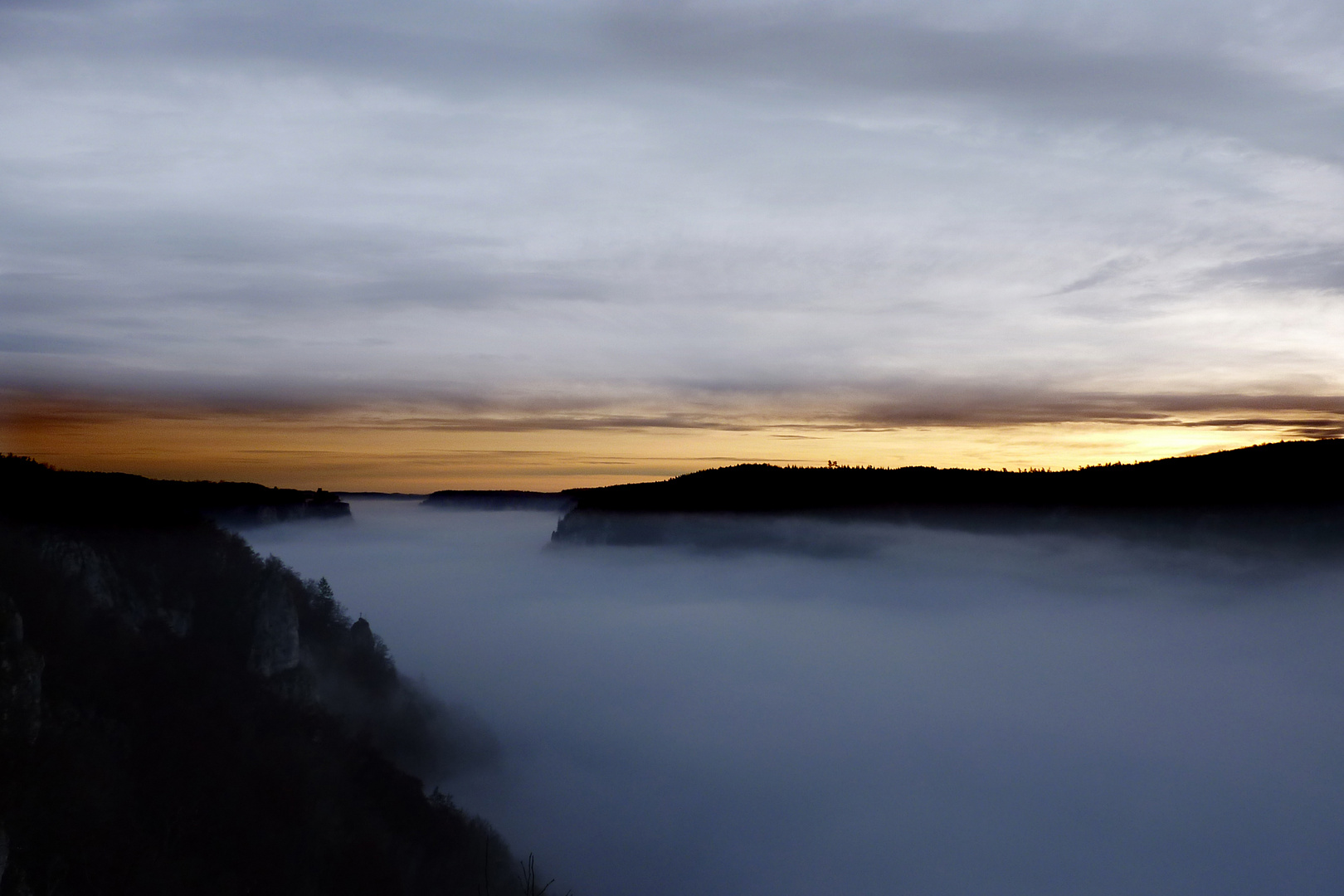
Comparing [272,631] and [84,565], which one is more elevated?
[84,565]

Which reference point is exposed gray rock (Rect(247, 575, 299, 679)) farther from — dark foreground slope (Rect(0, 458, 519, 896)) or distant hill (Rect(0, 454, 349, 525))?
distant hill (Rect(0, 454, 349, 525))

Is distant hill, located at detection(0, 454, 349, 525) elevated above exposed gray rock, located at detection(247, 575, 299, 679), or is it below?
above

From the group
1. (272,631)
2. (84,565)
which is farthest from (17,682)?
(272,631)

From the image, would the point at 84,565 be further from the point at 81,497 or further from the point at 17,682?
the point at 17,682

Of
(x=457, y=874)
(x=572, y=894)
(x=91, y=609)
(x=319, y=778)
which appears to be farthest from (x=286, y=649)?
(x=572, y=894)

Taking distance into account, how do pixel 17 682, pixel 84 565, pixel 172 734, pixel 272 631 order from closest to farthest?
pixel 17 682
pixel 172 734
pixel 84 565
pixel 272 631

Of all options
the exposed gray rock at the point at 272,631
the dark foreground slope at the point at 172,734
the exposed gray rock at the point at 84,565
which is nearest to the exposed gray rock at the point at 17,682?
the dark foreground slope at the point at 172,734

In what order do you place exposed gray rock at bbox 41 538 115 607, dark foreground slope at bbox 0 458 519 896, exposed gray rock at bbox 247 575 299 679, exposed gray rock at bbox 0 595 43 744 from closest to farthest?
exposed gray rock at bbox 0 595 43 744
dark foreground slope at bbox 0 458 519 896
exposed gray rock at bbox 41 538 115 607
exposed gray rock at bbox 247 575 299 679

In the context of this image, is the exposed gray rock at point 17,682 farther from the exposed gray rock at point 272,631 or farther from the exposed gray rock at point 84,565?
the exposed gray rock at point 272,631

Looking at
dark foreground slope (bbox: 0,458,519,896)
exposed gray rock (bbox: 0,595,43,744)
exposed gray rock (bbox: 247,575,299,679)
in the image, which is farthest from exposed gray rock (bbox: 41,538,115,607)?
exposed gray rock (bbox: 0,595,43,744)
